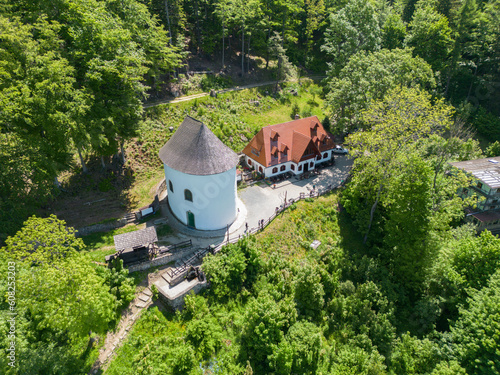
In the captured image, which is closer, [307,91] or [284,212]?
[284,212]

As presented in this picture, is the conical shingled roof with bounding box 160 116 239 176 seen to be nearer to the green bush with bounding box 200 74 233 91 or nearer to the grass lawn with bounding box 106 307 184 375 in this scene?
the grass lawn with bounding box 106 307 184 375

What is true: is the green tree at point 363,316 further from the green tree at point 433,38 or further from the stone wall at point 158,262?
the green tree at point 433,38

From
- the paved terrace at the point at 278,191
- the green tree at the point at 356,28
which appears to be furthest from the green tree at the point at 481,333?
the green tree at the point at 356,28

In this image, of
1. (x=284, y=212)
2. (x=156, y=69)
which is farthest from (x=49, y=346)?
(x=156, y=69)

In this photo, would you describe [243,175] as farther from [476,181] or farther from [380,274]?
[476,181]

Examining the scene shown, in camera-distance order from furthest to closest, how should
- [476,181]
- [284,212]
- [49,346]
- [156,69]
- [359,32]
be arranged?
1. [359,32]
2. [156,69]
3. [476,181]
4. [284,212]
5. [49,346]

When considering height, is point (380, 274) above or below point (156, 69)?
below

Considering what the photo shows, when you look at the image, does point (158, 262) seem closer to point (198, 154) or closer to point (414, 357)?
point (198, 154)

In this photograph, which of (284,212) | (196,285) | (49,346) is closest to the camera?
(49,346)
